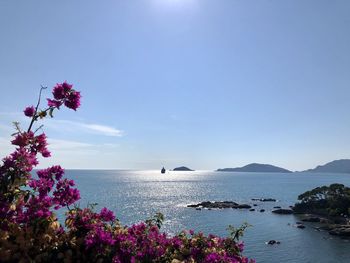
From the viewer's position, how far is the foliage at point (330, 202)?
8844 cm

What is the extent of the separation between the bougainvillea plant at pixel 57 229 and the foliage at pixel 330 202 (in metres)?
90.3

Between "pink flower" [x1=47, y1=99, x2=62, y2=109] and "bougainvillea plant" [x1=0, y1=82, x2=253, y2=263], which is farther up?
"pink flower" [x1=47, y1=99, x2=62, y2=109]

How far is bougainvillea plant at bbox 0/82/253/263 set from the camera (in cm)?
593

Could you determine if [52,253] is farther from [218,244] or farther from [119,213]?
[119,213]

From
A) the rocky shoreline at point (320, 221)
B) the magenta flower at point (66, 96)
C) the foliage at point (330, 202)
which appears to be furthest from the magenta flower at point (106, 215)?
the foliage at point (330, 202)

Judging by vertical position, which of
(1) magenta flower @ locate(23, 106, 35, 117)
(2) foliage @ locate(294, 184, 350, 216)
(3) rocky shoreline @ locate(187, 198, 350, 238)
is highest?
(1) magenta flower @ locate(23, 106, 35, 117)

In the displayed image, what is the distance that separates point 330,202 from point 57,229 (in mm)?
98805

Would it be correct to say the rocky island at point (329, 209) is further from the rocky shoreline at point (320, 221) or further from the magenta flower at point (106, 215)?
the magenta flower at point (106, 215)

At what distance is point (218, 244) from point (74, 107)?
4417mm

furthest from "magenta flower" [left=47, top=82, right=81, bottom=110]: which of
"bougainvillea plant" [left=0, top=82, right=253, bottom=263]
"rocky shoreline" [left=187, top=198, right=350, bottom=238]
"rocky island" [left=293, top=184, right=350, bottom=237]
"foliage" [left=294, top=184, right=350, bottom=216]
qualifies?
"foliage" [left=294, top=184, right=350, bottom=216]

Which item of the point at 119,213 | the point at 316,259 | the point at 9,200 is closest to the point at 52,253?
the point at 9,200

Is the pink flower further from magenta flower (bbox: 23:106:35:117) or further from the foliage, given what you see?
the foliage

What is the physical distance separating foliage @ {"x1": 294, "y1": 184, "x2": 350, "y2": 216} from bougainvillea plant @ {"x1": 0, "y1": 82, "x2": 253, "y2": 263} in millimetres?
90290

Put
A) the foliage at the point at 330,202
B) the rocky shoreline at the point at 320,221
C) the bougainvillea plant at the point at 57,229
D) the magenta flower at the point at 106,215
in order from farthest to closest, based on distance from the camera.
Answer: the foliage at the point at 330,202 < the rocky shoreline at the point at 320,221 < the magenta flower at the point at 106,215 < the bougainvillea plant at the point at 57,229
